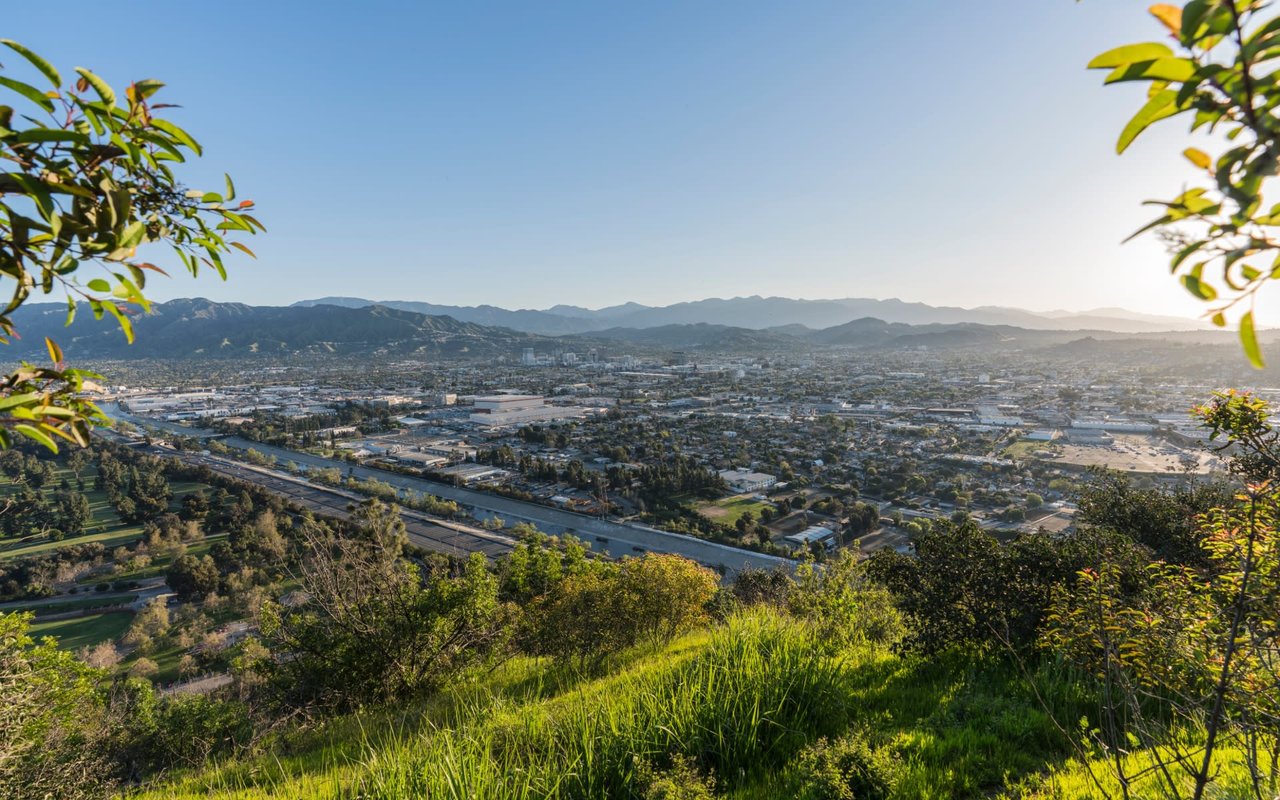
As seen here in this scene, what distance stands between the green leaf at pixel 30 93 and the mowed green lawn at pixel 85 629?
24.6 meters

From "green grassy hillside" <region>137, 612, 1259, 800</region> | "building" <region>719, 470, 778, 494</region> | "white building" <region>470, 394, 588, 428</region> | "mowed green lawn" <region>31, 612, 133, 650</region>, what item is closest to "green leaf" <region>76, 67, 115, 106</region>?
"green grassy hillside" <region>137, 612, 1259, 800</region>

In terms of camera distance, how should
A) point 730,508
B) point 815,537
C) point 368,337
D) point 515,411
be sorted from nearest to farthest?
A: 1. point 815,537
2. point 730,508
3. point 515,411
4. point 368,337

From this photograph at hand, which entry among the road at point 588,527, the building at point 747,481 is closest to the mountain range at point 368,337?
the road at point 588,527

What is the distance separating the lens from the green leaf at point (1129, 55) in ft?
1.93

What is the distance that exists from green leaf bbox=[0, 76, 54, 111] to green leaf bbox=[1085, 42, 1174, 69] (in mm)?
1474

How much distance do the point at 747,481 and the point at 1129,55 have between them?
104 feet

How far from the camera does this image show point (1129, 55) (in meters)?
0.61

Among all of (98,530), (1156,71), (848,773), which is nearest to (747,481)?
(848,773)

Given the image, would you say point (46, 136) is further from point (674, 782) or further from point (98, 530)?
point (98, 530)

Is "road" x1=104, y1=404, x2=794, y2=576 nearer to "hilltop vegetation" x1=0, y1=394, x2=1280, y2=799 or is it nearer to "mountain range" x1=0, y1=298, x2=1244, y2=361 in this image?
"hilltop vegetation" x1=0, y1=394, x2=1280, y2=799

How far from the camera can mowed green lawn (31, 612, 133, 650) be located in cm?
1756

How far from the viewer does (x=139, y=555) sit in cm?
2342

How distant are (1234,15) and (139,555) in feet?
108

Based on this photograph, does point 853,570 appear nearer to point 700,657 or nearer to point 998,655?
point 998,655
